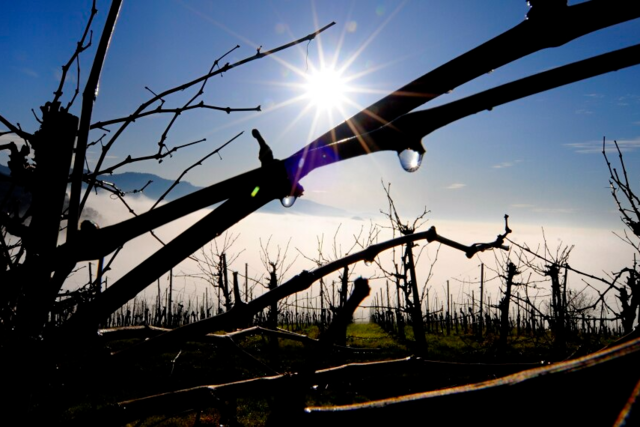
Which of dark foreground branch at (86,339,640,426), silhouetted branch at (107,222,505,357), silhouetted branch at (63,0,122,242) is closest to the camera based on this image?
dark foreground branch at (86,339,640,426)

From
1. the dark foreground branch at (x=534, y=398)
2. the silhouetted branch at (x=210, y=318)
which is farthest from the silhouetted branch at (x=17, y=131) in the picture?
the dark foreground branch at (x=534, y=398)

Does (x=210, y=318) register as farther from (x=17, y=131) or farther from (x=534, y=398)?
(x=17, y=131)

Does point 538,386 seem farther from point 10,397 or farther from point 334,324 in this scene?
point 10,397

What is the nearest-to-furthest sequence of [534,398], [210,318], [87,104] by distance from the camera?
[534,398]
[210,318]
[87,104]

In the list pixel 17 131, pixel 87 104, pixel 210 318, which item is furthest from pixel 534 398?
pixel 17 131

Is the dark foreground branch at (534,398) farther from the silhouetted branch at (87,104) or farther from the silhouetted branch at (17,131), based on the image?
the silhouetted branch at (17,131)

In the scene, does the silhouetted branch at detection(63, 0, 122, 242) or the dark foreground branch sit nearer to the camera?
the dark foreground branch

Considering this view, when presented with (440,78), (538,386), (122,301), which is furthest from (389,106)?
(122,301)

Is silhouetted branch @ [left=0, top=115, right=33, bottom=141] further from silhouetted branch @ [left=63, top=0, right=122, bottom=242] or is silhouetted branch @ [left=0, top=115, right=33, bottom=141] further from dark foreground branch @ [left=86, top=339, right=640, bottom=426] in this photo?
dark foreground branch @ [left=86, top=339, right=640, bottom=426]

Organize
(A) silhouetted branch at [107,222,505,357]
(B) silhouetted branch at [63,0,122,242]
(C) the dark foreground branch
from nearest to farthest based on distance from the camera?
(C) the dark foreground branch < (A) silhouetted branch at [107,222,505,357] < (B) silhouetted branch at [63,0,122,242]

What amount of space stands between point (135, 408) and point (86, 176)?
1.27 m

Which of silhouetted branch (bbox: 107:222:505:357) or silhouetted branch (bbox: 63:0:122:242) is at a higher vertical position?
silhouetted branch (bbox: 63:0:122:242)

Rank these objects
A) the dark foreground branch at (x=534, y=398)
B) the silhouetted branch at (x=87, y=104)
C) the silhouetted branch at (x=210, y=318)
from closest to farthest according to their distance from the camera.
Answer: the dark foreground branch at (x=534, y=398) → the silhouetted branch at (x=210, y=318) → the silhouetted branch at (x=87, y=104)

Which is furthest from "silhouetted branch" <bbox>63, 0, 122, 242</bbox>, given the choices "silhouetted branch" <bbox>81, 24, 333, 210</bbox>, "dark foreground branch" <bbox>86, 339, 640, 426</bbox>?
"dark foreground branch" <bbox>86, 339, 640, 426</bbox>
